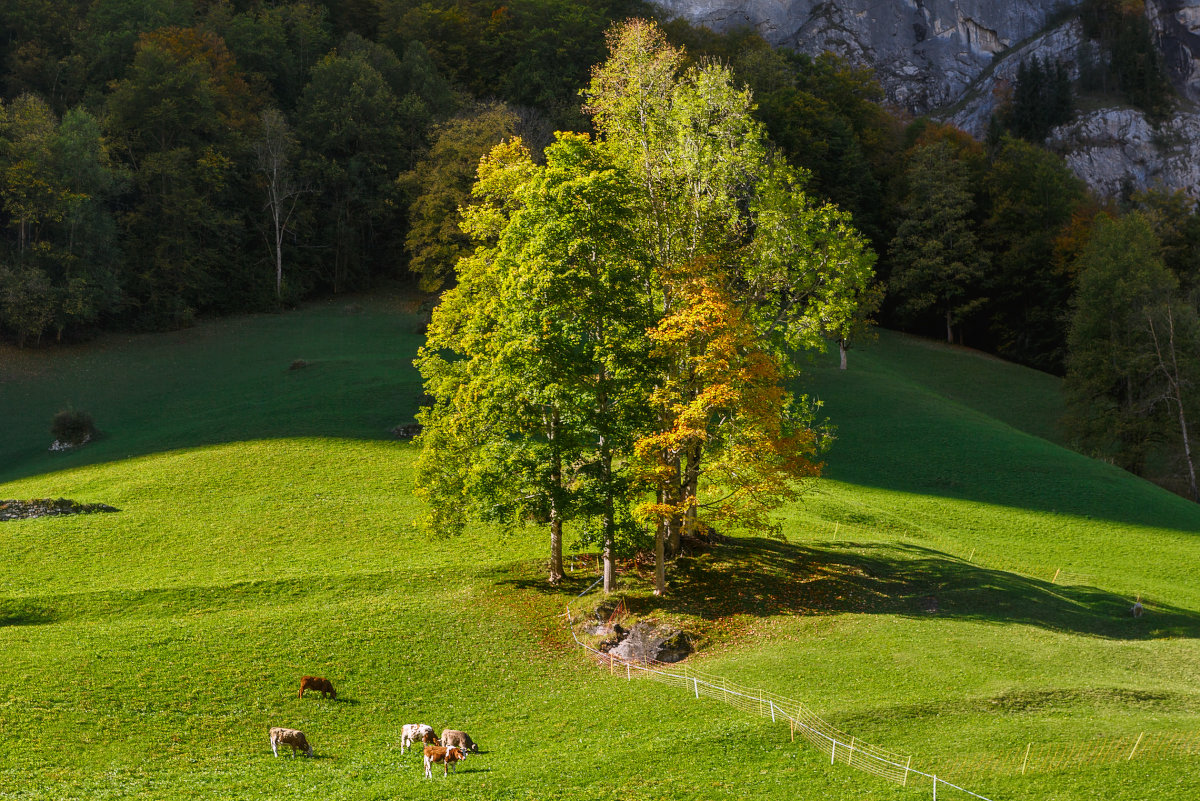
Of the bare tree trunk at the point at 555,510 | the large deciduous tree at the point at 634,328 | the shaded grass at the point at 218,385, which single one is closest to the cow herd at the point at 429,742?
the large deciduous tree at the point at 634,328

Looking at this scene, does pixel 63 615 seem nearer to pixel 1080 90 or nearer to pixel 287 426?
pixel 287 426

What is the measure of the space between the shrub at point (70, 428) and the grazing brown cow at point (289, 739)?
43.1 meters

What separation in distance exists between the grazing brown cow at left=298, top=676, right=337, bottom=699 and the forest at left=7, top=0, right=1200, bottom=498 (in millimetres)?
53279

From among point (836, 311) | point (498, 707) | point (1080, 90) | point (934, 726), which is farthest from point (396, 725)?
point (1080, 90)

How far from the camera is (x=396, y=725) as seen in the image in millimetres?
25844

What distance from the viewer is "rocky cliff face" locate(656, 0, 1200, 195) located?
14438cm

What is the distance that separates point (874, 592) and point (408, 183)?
219 ft

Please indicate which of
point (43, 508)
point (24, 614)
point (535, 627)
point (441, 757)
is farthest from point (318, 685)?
point (43, 508)

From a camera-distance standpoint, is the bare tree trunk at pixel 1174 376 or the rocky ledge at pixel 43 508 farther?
the bare tree trunk at pixel 1174 376

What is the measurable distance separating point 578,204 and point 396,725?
18570mm

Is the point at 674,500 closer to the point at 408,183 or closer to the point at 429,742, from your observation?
the point at 429,742

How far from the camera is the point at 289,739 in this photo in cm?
2311

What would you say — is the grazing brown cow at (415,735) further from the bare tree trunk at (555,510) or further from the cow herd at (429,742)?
the bare tree trunk at (555,510)

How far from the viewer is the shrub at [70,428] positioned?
191ft
